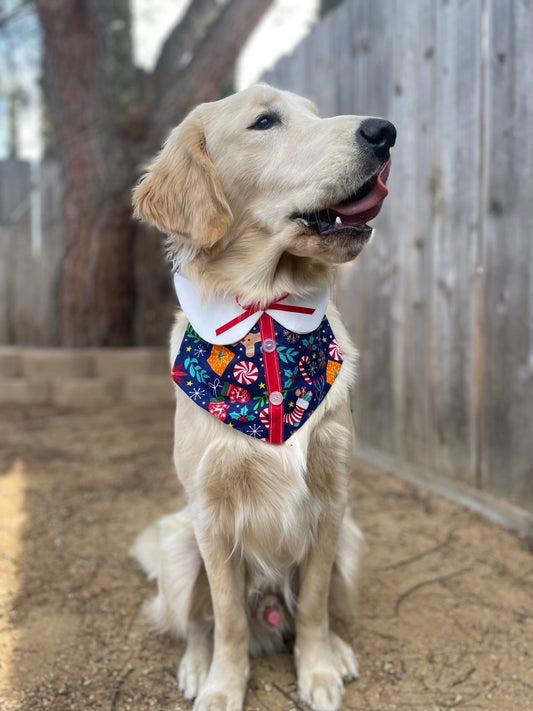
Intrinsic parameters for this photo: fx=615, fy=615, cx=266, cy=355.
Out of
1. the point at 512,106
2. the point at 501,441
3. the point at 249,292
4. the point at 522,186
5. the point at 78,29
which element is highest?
the point at 78,29

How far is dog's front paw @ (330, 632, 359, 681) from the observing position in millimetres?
1905

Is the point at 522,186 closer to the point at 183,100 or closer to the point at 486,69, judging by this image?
the point at 486,69

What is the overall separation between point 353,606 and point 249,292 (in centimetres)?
115

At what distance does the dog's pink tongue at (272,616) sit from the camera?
194 centimetres

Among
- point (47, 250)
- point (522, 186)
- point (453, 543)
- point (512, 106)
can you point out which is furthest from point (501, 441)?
point (47, 250)

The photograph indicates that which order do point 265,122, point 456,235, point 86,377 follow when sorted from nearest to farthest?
point 265,122, point 456,235, point 86,377

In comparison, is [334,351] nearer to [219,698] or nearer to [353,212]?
[353,212]

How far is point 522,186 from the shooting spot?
2688 millimetres

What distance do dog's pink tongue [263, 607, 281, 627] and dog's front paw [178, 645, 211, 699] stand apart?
0.72 feet

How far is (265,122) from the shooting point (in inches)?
71.5

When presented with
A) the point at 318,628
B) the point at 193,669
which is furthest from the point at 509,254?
the point at 193,669

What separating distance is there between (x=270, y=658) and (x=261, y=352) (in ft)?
3.44

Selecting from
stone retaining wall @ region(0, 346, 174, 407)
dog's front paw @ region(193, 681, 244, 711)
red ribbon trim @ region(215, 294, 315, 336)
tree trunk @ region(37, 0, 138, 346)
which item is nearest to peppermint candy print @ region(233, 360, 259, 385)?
red ribbon trim @ region(215, 294, 315, 336)

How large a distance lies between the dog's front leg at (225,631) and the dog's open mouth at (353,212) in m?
0.93
